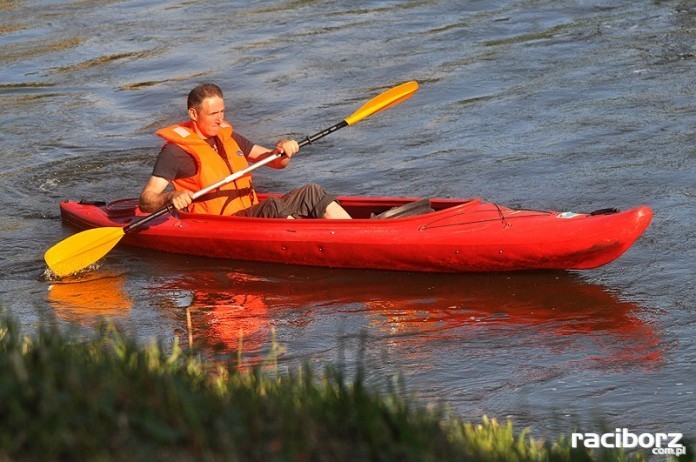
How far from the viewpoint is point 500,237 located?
6746mm

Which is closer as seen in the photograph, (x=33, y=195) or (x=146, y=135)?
(x=33, y=195)

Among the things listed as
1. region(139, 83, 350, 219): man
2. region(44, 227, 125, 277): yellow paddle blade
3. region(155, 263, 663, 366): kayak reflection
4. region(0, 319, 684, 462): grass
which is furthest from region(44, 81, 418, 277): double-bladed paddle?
region(0, 319, 684, 462): grass

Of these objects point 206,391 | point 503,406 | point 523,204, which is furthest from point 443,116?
point 206,391

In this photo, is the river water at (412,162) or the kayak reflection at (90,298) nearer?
the river water at (412,162)

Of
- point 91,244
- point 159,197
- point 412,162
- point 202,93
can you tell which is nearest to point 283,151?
point 202,93

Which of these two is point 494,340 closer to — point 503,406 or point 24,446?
point 503,406

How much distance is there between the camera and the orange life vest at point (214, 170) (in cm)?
730

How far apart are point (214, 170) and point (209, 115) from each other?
1.16ft

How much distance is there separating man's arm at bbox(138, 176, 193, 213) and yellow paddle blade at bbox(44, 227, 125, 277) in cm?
31

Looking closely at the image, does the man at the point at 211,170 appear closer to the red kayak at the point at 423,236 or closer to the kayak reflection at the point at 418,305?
Answer: the red kayak at the point at 423,236

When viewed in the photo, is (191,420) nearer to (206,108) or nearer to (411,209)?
(411,209)

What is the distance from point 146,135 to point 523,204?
412 centimetres

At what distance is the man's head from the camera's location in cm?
712

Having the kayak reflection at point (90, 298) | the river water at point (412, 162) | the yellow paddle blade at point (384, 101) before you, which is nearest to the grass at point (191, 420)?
the river water at point (412, 162)
